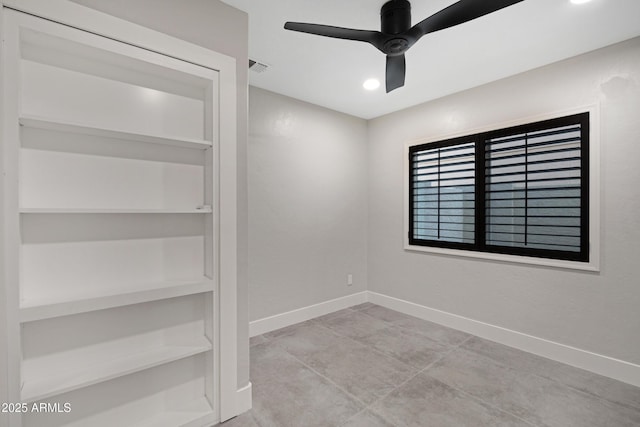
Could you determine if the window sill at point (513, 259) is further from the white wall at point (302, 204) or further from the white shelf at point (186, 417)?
the white shelf at point (186, 417)

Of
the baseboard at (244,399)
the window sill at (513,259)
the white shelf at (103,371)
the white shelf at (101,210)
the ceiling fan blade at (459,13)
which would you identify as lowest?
the baseboard at (244,399)

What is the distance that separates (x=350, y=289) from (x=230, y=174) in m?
2.65

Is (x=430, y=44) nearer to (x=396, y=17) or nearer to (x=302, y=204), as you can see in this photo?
(x=396, y=17)

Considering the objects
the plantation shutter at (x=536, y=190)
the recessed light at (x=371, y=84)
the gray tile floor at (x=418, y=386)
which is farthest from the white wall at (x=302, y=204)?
the plantation shutter at (x=536, y=190)

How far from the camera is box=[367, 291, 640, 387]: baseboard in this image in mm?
2236

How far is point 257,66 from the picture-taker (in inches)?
102

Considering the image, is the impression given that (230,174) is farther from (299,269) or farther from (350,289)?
(350,289)

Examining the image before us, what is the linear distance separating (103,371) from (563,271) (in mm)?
3359

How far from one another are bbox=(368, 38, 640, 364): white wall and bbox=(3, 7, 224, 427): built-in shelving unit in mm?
2563

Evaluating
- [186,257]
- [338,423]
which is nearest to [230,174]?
[186,257]

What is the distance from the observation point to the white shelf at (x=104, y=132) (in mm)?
1340

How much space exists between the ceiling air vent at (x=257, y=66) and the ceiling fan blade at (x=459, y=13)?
4.56ft

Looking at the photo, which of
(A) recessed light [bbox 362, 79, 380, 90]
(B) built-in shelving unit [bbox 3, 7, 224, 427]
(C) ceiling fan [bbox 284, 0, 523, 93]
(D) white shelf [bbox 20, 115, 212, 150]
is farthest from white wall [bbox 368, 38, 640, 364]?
(D) white shelf [bbox 20, 115, 212, 150]

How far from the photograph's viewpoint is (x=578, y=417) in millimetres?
1854
